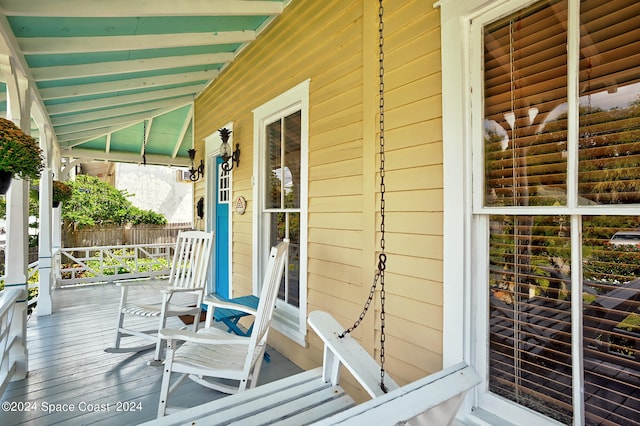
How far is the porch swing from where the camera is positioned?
0.89 m

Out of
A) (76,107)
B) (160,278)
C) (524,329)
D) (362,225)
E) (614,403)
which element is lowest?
(160,278)

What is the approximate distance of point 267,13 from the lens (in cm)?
279

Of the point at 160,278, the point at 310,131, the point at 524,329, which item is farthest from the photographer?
the point at 160,278

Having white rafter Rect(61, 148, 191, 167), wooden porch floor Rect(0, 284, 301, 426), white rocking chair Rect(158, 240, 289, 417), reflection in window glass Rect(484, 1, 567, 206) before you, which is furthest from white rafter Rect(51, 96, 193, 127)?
reflection in window glass Rect(484, 1, 567, 206)

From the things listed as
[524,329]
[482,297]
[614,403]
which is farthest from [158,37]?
[614,403]

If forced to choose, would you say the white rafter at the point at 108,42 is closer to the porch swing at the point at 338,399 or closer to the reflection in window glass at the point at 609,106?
the porch swing at the point at 338,399

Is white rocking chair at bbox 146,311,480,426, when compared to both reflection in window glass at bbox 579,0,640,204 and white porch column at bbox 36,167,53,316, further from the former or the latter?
white porch column at bbox 36,167,53,316

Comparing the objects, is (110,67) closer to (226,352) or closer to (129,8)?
(129,8)

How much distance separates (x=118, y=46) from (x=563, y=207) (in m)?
3.12

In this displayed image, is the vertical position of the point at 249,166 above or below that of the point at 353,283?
above

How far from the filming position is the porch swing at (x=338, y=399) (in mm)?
886

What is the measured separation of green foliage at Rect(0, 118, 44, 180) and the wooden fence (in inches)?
271

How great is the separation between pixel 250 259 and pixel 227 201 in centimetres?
106

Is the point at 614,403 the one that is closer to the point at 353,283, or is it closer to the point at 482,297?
→ the point at 482,297
